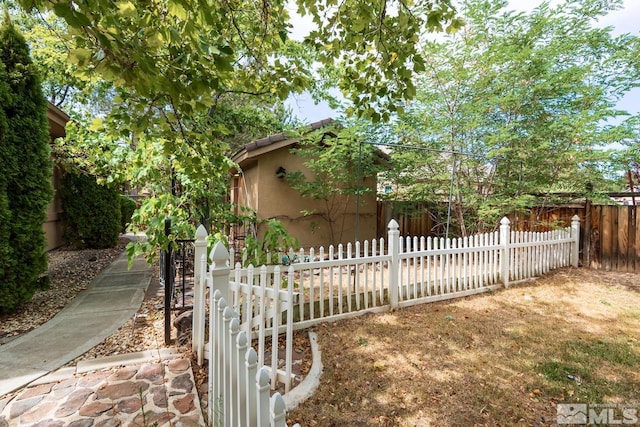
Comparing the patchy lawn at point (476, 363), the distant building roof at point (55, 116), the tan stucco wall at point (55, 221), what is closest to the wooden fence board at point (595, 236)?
the patchy lawn at point (476, 363)

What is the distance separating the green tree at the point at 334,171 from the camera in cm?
721

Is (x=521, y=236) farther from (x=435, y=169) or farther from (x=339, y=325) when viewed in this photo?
(x=339, y=325)

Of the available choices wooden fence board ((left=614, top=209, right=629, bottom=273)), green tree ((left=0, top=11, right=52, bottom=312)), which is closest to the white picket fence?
wooden fence board ((left=614, top=209, right=629, bottom=273))

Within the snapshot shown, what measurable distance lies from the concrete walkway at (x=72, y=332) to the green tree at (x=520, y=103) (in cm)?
604

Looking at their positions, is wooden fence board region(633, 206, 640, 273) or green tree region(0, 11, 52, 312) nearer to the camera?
green tree region(0, 11, 52, 312)

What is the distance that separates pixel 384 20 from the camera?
2926 mm

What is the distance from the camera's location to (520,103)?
630 cm

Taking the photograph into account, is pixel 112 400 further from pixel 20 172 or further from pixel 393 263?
pixel 20 172

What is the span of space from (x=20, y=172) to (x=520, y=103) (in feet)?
28.0

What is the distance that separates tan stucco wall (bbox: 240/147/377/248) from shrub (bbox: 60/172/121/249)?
4049 mm

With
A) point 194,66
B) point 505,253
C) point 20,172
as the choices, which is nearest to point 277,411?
point 194,66

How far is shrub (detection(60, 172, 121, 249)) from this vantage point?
824 centimetres

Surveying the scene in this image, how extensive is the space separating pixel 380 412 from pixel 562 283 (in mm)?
5192

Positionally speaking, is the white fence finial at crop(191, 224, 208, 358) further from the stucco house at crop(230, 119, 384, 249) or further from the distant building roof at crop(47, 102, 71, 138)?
the distant building roof at crop(47, 102, 71, 138)
